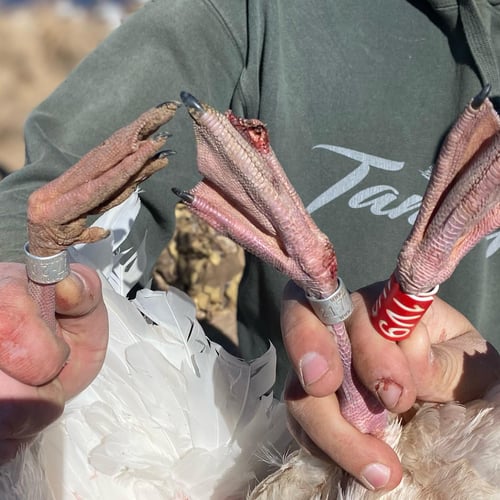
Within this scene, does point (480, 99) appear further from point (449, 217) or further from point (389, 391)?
point (389, 391)

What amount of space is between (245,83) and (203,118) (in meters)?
1.04

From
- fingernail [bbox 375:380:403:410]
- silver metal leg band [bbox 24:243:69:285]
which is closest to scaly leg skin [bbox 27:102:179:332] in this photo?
silver metal leg band [bbox 24:243:69:285]

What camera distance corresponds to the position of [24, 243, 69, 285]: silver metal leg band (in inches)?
44.3

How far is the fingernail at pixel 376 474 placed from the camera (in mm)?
1230

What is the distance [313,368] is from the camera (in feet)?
3.89

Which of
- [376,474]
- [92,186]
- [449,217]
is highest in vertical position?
[92,186]

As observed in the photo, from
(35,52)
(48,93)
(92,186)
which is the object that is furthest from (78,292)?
(35,52)

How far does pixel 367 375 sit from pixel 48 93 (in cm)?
770

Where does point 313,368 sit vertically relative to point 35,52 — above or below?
above

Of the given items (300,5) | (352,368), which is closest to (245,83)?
(300,5)

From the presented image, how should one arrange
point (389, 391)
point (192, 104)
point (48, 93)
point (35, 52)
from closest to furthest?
1. point (192, 104)
2. point (389, 391)
3. point (48, 93)
4. point (35, 52)

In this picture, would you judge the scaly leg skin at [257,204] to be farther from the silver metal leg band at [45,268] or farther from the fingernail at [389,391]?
the silver metal leg band at [45,268]

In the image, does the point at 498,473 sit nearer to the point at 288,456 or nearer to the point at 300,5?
the point at 288,456

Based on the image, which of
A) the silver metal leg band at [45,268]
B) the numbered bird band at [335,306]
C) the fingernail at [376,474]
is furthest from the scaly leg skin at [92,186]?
the fingernail at [376,474]
